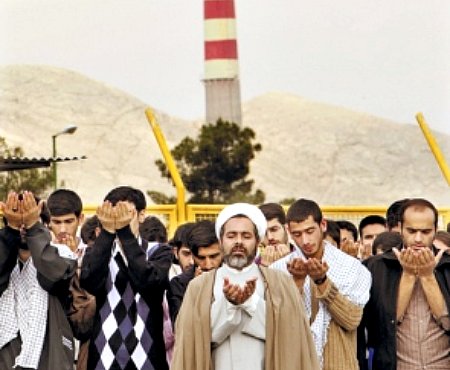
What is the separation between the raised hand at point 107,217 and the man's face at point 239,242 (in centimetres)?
113

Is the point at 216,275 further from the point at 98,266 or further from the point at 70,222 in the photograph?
the point at 70,222

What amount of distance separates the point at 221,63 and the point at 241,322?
7866 centimetres

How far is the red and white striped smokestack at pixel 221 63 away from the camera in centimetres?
8188

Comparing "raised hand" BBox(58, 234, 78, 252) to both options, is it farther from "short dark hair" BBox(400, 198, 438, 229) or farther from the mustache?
the mustache

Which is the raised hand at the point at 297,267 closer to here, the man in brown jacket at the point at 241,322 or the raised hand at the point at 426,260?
the raised hand at the point at 426,260

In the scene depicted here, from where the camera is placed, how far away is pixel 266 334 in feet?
29.2

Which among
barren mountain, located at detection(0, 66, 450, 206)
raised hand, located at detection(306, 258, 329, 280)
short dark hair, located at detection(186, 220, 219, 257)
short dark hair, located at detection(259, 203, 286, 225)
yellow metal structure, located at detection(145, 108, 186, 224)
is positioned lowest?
raised hand, located at detection(306, 258, 329, 280)

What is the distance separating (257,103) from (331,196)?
17.2 metres

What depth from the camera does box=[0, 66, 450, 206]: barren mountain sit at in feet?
349

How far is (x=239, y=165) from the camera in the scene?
268 feet

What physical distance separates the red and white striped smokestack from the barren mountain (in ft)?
33.3

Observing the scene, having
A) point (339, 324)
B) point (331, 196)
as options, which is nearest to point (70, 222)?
point (339, 324)

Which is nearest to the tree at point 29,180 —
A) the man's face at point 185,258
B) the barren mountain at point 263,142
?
the barren mountain at point 263,142

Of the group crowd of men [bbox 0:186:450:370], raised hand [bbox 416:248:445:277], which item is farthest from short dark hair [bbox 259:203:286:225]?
raised hand [bbox 416:248:445:277]
